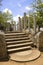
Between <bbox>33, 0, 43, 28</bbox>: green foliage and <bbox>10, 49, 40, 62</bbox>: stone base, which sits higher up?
<bbox>33, 0, 43, 28</bbox>: green foliage

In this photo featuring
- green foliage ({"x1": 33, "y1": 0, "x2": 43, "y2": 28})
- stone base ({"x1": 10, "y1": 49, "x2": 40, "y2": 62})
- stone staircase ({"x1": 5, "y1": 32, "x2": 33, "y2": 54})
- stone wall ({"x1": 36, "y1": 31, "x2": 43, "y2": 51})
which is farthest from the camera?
green foliage ({"x1": 33, "y1": 0, "x2": 43, "y2": 28})

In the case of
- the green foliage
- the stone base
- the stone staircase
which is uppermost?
the green foliage

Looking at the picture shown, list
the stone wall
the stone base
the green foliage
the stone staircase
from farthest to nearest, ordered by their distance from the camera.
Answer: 1. the green foliage
2. the stone wall
3. the stone staircase
4. the stone base

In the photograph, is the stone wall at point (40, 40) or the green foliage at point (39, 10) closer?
the stone wall at point (40, 40)

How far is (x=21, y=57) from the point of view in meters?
6.02

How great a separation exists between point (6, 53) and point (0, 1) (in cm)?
1059

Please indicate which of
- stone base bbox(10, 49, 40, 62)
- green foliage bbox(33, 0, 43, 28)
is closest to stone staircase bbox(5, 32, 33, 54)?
stone base bbox(10, 49, 40, 62)

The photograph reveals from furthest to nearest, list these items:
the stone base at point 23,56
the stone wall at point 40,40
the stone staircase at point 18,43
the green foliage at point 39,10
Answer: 1. the green foliage at point 39,10
2. the stone wall at point 40,40
3. the stone staircase at point 18,43
4. the stone base at point 23,56

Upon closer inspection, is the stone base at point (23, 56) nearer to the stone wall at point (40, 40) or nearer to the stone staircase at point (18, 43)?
the stone staircase at point (18, 43)

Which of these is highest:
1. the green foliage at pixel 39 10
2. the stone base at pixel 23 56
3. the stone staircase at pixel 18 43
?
the green foliage at pixel 39 10

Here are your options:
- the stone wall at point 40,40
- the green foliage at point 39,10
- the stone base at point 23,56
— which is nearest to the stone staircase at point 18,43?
the stone base at point 23,56

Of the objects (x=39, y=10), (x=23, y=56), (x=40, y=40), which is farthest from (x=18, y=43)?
(x=39, y=10)

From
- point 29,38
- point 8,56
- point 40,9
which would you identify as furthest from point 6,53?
point 40,9

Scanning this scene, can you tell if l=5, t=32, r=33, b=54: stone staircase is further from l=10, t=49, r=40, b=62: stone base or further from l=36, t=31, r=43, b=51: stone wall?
l=36, t=31, r=43, b=51: stone wall
